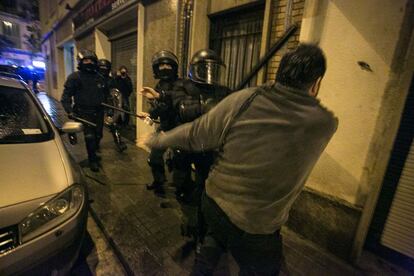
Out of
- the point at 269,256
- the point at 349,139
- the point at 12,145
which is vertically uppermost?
the point at 349,139

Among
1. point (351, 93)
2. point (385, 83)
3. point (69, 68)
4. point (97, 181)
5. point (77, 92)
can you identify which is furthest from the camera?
point (69, 68)

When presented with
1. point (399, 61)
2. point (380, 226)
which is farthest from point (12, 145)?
point (380, 226)

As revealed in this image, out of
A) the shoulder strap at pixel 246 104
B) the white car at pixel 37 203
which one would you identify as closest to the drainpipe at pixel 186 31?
the white car at pixel 37 203

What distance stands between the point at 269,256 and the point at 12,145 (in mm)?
2209

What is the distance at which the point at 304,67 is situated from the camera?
1.03 m

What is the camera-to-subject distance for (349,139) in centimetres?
230

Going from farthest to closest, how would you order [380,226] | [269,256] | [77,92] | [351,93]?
[77,92], [380,226], [351,93], [269,256]

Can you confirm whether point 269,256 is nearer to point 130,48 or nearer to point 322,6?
point 322,6

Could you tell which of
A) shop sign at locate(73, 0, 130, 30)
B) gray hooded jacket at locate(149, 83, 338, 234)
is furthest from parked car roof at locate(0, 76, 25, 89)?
shop sign at locate(73, 0, 130, 30)

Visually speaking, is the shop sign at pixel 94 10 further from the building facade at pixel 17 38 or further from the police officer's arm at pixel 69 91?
the building facade at pixel 17 38

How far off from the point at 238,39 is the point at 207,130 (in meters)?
3.32

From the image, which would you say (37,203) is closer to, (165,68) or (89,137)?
(165,68)

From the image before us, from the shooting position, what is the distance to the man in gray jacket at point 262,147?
3.41 ft

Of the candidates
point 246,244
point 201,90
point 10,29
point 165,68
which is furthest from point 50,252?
point 10,29
